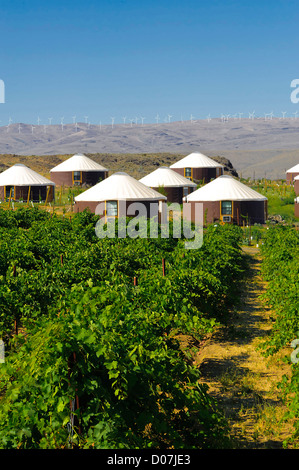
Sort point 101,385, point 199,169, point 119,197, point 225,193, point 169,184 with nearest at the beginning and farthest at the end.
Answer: point 101,385 < point 119,197 < point 225,193 < point 169,184 < point 199,169

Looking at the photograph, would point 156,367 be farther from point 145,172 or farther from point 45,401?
point 145,172

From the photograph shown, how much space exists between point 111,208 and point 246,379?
1020 inches

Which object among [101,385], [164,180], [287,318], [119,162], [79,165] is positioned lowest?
[287,318]

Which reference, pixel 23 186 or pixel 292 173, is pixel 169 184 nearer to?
pixel 23 186

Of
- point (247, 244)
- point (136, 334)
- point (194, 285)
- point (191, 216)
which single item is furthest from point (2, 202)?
point (136, 334)

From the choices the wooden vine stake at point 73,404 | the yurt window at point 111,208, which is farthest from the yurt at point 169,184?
the wooden vine stake at point 73,404

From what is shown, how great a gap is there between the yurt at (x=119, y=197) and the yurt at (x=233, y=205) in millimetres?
4253

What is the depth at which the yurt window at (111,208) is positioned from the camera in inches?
1371

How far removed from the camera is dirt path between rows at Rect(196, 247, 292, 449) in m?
7.61

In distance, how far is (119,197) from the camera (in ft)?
114

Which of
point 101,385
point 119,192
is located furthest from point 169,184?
point 101,385
